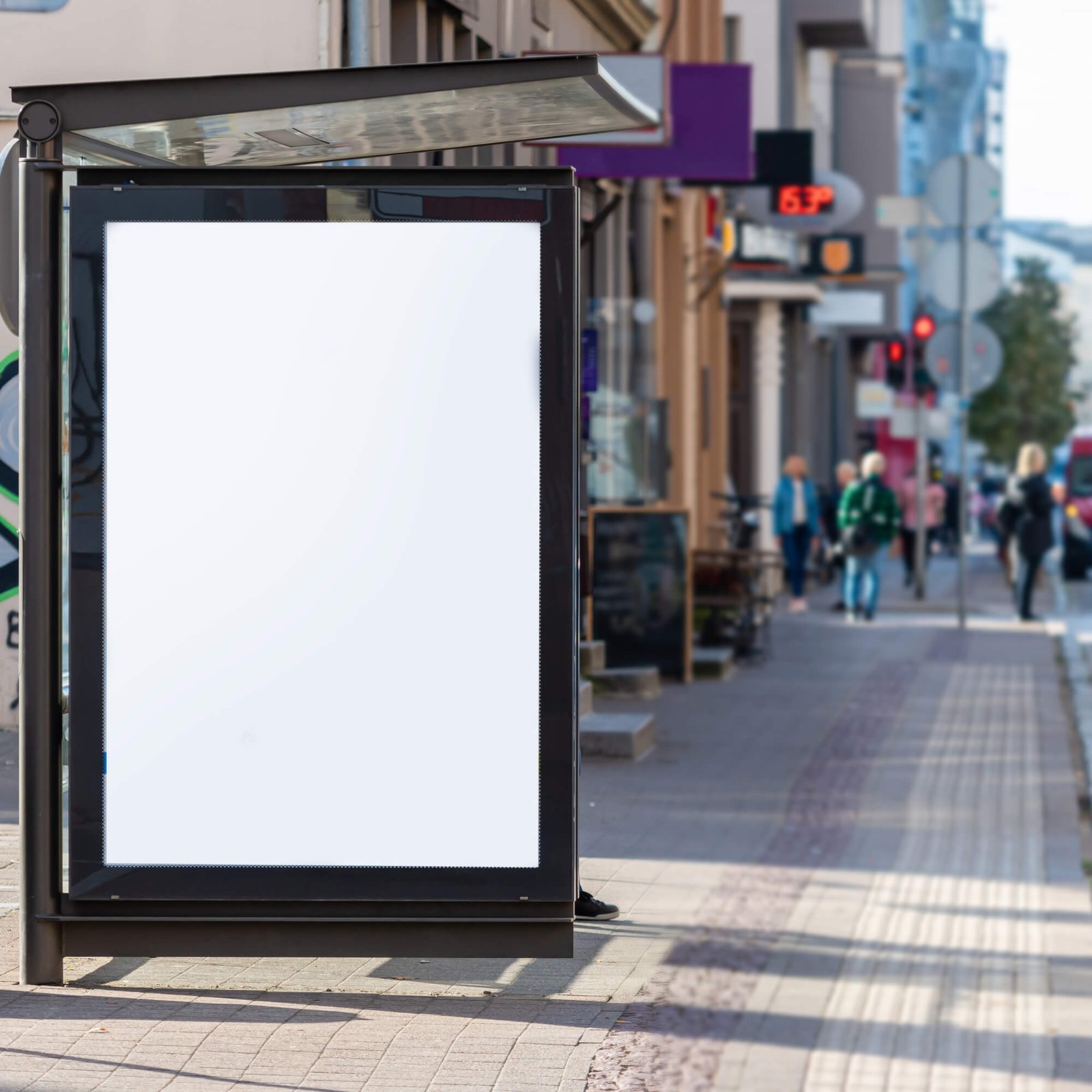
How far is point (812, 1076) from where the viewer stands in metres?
5.19

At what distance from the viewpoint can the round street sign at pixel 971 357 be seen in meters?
20.2

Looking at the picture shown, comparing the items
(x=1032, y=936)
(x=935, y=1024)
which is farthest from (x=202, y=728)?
(x=1032, y=936)

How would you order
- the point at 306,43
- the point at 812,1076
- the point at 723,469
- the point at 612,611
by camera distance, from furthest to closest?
1. the point at 723,469
2. the point at 612,611
3. the point at 306,43
4. the point at 812,1076

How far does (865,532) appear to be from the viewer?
21594 mm

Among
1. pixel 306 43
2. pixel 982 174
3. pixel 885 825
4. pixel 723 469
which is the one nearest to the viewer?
pixel 885 825

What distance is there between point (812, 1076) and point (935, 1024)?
729 mm

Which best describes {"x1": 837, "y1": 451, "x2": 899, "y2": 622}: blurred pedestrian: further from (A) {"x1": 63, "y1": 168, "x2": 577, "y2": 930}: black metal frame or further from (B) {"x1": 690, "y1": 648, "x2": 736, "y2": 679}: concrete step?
(A) {"x1": 63, "y1": 168, "x2": 577, "y2": 930}: black metal frame

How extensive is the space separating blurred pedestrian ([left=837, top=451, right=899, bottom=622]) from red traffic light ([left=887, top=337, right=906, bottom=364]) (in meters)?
3.99

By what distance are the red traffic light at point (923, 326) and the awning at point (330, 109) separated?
57.8 feet

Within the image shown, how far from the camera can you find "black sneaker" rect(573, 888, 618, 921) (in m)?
6.88

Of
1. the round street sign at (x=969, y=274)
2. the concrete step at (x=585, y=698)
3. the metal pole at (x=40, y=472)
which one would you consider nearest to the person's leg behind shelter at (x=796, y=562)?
the round street sign at (x=969, y=274)

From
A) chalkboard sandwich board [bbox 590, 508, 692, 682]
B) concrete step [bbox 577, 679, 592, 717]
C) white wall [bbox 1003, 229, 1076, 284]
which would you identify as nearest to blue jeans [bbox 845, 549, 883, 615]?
chalkboard sandwich board [bbox 590, 508, 692, 682]

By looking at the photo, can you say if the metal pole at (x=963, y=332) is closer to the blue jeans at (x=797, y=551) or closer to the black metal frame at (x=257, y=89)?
the blue jeans at (x=797, y=551)

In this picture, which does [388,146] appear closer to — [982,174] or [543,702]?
[543,702]
